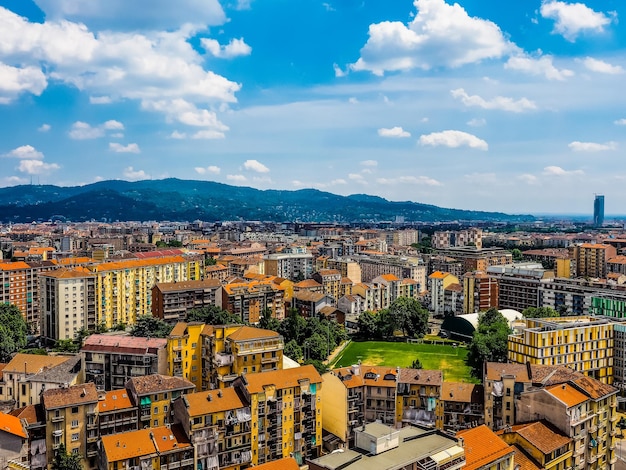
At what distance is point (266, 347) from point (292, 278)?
5810cm

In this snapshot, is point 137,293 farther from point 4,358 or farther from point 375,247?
point 375,247

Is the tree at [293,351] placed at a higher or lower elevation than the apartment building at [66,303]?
lower

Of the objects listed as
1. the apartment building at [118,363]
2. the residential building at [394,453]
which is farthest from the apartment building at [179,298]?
the residential building at [394,453]

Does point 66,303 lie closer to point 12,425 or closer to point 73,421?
point 73,421

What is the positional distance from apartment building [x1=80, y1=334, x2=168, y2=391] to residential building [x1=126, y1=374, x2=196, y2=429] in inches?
214

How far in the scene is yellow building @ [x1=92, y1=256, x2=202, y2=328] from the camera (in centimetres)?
6275

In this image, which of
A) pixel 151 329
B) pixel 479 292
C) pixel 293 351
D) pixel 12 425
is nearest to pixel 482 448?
pixel 12 425

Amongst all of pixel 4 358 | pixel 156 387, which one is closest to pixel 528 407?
pixel 156 387

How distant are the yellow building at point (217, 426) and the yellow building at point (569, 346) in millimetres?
21623

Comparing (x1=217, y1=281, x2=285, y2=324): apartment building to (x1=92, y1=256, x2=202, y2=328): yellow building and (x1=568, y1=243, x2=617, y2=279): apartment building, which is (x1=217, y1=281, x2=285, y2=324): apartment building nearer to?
(x1=92, y1=256, x2=202, y2=328): yellow building

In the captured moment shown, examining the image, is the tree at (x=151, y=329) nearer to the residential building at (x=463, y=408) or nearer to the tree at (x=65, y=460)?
the tree at (x=65, y=460)

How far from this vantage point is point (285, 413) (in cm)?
3206

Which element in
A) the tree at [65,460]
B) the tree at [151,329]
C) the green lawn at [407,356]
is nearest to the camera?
the tree at [65,460]

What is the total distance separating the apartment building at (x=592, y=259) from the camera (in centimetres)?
9206
